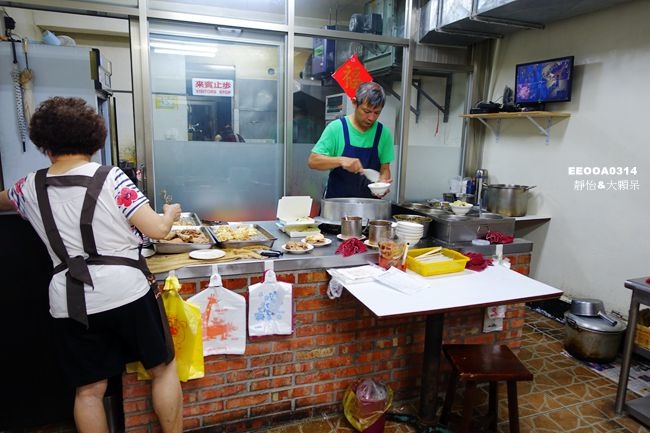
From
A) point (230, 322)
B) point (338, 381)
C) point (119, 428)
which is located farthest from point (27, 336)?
point (338, 381)

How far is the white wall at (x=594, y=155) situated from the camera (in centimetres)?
285

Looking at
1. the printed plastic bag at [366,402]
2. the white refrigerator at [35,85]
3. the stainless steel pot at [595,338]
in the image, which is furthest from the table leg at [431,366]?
the white refrigerator at [35,85]

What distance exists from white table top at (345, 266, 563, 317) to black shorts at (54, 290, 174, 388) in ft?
2.53

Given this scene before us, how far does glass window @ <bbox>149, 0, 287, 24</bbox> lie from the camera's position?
9.73 feet

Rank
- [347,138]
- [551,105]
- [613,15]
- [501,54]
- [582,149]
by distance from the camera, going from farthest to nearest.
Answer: [501,54] → [551,105] → [582,149] → [613,15] → [347,138]

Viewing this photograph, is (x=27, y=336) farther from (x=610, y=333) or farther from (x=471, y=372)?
(x=610, y=333)

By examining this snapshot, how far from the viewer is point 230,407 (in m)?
1.97

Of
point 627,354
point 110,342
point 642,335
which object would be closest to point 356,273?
point 110,342

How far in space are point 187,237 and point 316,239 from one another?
2.07ft

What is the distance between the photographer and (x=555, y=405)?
91.5 inches

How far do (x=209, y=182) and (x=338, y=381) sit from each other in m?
1.80

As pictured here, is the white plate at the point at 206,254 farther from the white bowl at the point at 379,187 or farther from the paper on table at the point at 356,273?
the white bowl at the point at 379,187

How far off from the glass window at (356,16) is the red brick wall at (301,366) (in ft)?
7.81

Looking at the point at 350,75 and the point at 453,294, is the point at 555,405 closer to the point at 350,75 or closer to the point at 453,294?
the point at 453,294
